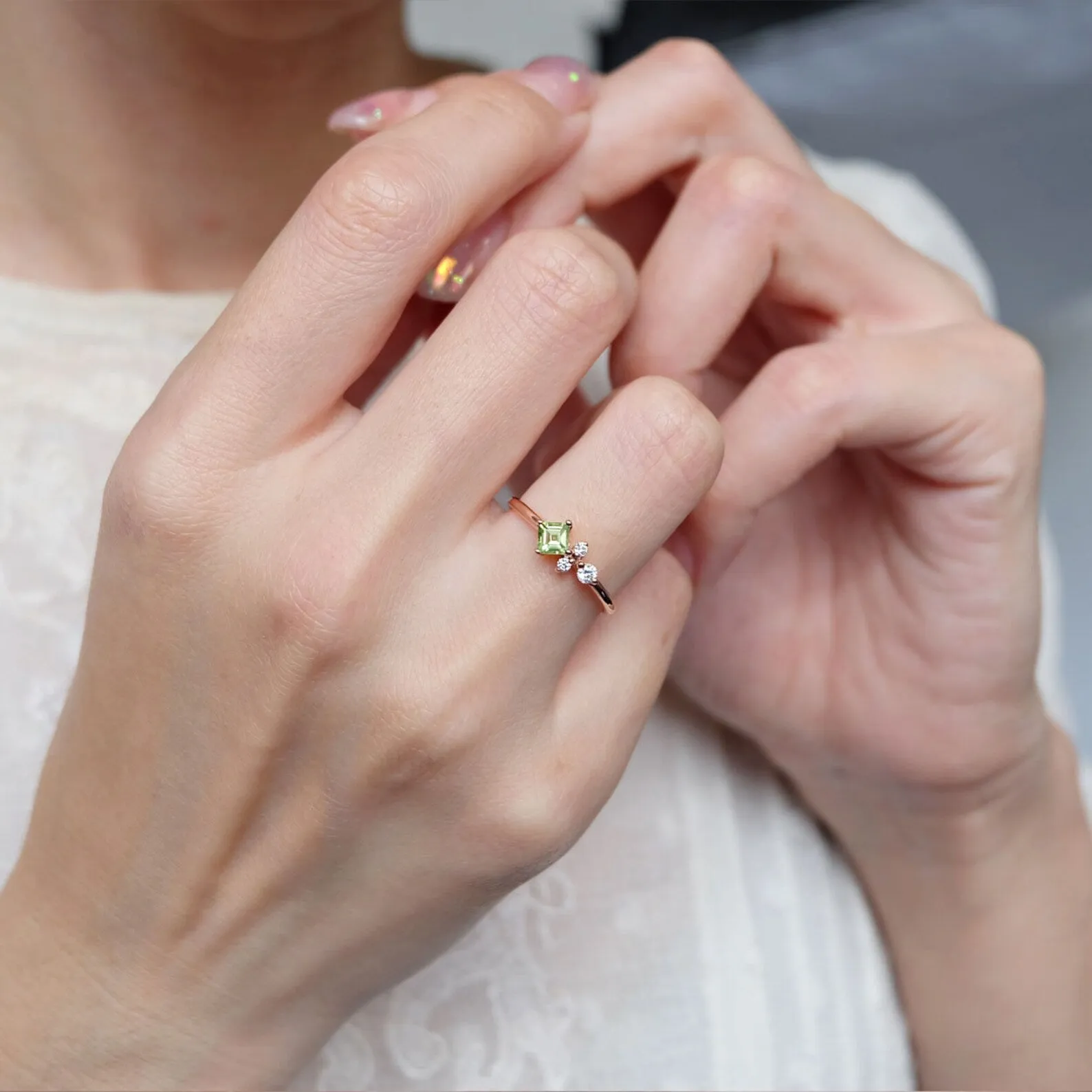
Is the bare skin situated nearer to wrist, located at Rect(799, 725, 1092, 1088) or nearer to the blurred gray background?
wrist, located at Rect(799, 725, 1092, 1088)

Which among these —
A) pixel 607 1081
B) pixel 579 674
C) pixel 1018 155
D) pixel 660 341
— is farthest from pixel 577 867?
pixel 1018 155

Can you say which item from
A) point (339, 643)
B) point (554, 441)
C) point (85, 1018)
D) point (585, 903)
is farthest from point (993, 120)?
point (85, 1018)

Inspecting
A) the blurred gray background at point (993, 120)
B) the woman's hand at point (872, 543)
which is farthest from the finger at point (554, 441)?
the blurred gray background at point (993, 120)

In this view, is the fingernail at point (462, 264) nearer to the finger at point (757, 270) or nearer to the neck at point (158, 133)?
the finger at point (757, 270)

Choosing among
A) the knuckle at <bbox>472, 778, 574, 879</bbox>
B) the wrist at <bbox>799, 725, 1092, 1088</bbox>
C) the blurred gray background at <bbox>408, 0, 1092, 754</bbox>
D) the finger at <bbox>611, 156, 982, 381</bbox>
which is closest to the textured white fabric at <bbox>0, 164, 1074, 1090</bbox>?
the wrist at <bbox>799, 725, 1092, 1088</bbox>

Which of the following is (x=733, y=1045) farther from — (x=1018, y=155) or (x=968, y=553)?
(x=1018, y=155)

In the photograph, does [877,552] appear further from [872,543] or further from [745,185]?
[745,185]
